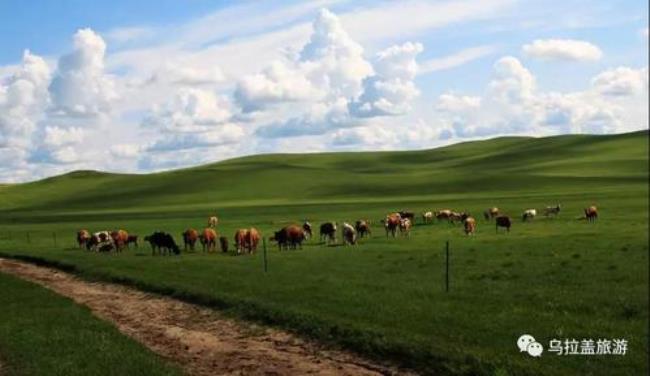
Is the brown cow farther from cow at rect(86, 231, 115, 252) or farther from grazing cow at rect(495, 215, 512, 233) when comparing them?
grazing cow at rect(495, 215, 512, 233)

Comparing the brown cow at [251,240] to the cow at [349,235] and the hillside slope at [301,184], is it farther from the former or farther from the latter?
the hillside slope at [301,184]

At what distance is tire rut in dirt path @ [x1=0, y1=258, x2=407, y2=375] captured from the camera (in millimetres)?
15938

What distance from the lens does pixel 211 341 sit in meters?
19.0

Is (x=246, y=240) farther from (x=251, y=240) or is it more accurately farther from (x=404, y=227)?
(x=404, y=227)

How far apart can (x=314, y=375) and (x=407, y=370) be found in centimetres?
→ 202

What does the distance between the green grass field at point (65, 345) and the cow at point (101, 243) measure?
29.0 m

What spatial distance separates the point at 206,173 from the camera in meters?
195

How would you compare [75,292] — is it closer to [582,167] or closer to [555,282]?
[555,282]

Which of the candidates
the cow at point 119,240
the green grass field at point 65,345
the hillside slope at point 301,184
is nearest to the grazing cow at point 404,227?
the cow at point 119,240

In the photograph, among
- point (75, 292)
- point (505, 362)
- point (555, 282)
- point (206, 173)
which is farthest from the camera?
point (206, 173)

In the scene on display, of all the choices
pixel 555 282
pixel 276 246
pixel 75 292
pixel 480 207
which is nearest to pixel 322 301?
pixel 555 282

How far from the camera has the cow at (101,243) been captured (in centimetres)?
5442

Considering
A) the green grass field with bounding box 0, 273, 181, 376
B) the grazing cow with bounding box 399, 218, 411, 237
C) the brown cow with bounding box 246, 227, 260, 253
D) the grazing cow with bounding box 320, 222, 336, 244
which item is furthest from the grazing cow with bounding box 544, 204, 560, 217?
the green grass field with bounding box 0, 273, 181, 376

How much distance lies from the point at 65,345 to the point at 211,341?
378 cm
